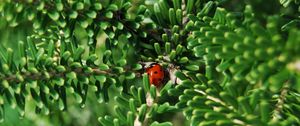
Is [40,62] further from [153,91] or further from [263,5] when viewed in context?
[263,5]

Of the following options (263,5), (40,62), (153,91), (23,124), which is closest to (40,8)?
(40,62)

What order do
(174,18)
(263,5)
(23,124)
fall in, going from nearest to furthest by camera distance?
1. (174,18)
2. (23,124)
3. (263,5)

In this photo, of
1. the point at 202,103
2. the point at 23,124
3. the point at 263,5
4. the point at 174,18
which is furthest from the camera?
the point at 263,5

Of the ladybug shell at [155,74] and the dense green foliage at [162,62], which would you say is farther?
the ladybug shell at [155,74]

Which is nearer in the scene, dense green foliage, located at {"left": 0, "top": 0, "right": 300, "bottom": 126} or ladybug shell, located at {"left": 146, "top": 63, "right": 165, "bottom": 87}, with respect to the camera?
dense green foliage, located at {"left": 0, "top": 0, "right": 300, "bottom": 126}
